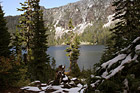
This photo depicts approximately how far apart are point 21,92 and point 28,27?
12.6m

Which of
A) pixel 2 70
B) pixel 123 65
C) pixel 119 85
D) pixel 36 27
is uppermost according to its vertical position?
pixel 36 27

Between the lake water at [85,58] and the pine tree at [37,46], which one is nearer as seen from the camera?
the pine tree at [37,46]

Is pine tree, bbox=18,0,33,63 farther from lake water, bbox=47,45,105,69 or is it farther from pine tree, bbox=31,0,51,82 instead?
lake water, bbox=47,45,105,69

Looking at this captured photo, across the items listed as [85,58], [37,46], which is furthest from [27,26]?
[85,58]

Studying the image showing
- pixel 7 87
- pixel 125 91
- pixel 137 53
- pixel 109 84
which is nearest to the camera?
pixel 125 91

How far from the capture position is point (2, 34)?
10.8 meters

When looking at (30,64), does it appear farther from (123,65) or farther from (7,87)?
(123,65)

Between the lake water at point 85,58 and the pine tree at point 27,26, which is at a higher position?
the pine tree at point 27,26

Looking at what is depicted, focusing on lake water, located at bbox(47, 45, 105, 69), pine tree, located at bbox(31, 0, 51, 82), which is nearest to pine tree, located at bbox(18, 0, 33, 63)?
pine tree, located at bbox(31, 0, 51, 82)

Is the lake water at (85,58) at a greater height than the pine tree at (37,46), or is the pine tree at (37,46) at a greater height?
the pine tree at (37,46)

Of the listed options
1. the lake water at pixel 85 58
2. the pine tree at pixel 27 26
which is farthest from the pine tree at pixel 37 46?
the lake water at pixel 85 58

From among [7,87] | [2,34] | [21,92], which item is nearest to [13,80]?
[7,87]

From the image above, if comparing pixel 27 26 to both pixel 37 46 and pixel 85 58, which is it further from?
pixel 85 58

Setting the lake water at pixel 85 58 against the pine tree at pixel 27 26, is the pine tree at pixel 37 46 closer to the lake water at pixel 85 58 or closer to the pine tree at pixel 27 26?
the pine tree at pixel 27 26
